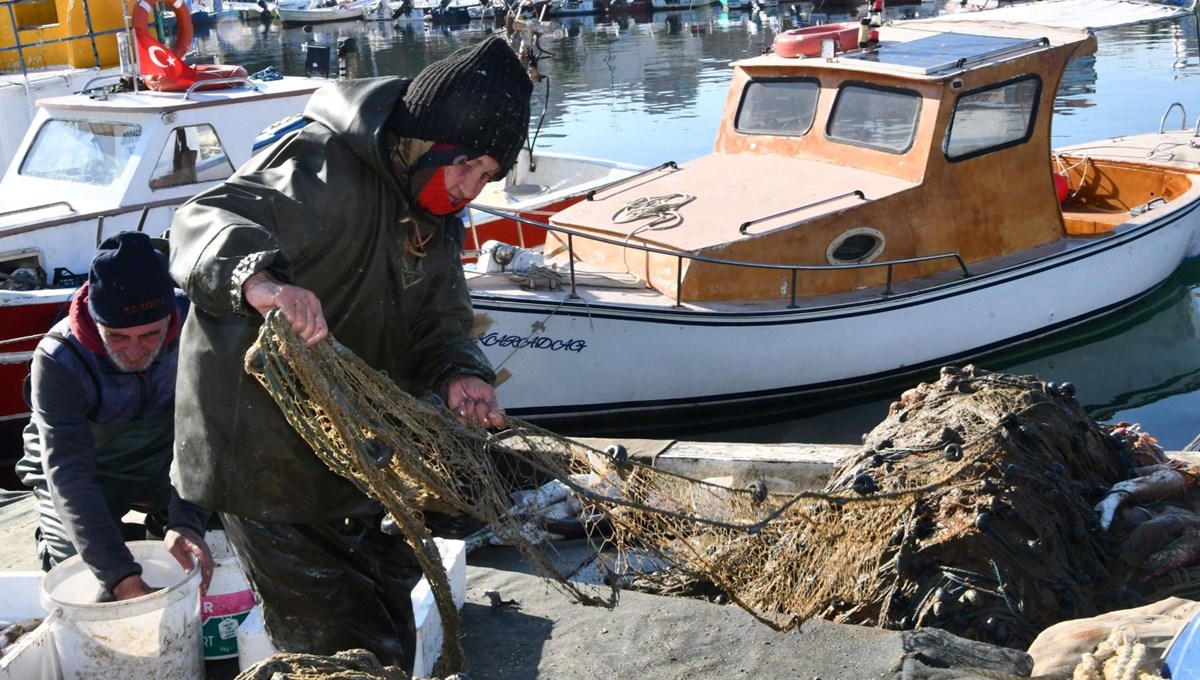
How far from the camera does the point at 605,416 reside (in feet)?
27.3

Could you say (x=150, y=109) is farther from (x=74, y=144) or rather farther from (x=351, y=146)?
(x=351, y=146)

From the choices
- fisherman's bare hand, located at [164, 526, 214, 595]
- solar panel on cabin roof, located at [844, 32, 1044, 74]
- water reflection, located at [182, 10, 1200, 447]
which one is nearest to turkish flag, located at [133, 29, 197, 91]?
water reflection, located at [182, 10, 1200, 447]

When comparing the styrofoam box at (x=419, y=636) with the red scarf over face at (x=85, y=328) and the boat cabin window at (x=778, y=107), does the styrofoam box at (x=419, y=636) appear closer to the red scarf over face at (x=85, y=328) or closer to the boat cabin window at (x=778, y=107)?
the red scarf over face at (x=85, y=328)

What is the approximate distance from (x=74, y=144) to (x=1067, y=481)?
8.35 m

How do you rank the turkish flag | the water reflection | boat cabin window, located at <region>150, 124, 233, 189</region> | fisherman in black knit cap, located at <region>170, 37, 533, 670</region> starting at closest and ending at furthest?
fisherman in black knit cap, located at <region>170, 37, 533, 670</region> < boat cabin window, located at <region>150, 124, 233, 189</region> < the water reflection < the turkish flag

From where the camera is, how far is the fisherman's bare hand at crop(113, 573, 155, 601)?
357 cm

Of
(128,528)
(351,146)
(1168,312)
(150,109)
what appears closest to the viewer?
(351,146)

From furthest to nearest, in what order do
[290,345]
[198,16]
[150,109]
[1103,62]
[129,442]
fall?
[198,16]
[1103,62]
[150,109]
[129,442]
[290,345]

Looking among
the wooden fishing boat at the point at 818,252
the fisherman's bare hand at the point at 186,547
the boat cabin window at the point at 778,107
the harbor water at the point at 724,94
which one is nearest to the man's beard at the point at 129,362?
the fisherman's bare hand at the point at 186,547

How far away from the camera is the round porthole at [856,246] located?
830 cm

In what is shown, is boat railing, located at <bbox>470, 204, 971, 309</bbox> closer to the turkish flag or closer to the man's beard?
the turkish flag

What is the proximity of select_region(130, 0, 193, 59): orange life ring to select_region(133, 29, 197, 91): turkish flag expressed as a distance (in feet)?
0.79

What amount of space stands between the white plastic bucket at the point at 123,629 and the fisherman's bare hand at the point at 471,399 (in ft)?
3.32

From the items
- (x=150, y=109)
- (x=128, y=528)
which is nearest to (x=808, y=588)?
(x=128, y=528)
